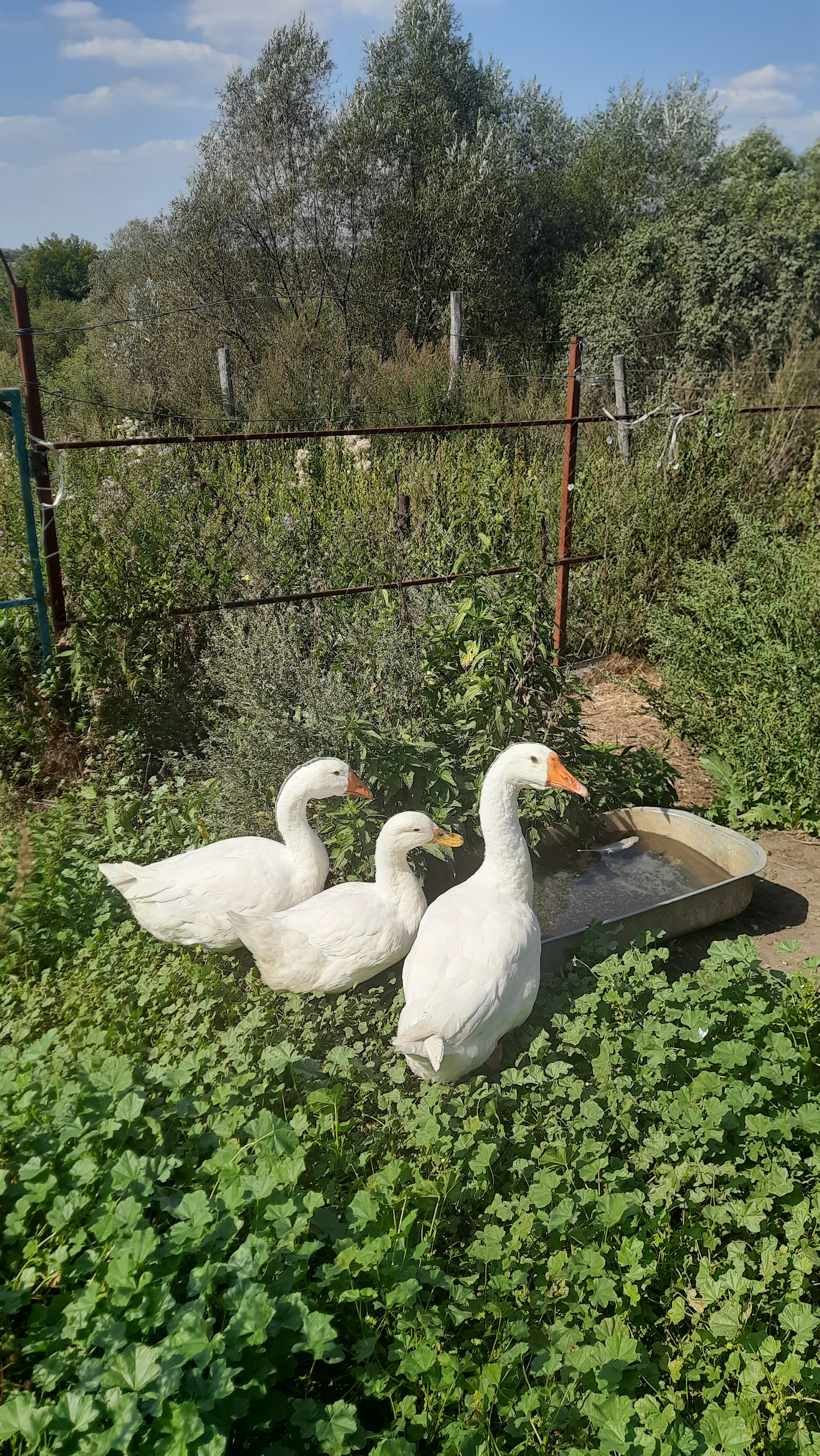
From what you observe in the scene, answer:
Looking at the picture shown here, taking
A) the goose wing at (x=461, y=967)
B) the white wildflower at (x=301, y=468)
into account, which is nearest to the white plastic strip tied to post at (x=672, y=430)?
the white wildflower at (x=301, y=468)

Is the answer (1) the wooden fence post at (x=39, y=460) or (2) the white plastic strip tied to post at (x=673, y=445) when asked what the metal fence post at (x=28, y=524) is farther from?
(2) the white plastic strip tied to post at (x=673, y=445)

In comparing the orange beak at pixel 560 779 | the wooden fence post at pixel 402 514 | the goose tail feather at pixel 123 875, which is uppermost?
the wooden fence post at pixel 402 514

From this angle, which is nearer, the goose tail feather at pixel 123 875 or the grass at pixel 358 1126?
the grass at pixel 358 1126

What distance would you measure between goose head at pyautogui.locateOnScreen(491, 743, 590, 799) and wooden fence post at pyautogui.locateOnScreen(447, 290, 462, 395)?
9.73 metres

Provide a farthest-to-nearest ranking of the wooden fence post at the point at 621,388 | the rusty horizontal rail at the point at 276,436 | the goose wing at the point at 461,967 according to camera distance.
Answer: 1. the wooden fence post at the point at 621,388
2. the rusty horizontal rail at the point at 276,436
3. the goose wing at the point at 461,967

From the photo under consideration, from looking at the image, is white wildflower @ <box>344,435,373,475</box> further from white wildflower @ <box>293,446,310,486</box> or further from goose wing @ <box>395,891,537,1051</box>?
goose wing @ <box>395,891,537,1051</box>

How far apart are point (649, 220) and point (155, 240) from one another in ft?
42.6

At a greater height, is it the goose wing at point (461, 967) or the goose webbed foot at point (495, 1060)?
the goose wing at point (461, 967)

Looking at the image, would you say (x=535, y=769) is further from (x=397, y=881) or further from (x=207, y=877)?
(x=207, y=877)

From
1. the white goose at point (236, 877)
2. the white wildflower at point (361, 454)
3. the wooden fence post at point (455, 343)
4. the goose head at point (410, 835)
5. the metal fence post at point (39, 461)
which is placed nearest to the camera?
the goose head at point (410, 835)

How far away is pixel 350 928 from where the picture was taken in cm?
267

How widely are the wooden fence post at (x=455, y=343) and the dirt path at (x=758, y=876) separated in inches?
261

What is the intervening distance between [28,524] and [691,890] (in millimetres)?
3416

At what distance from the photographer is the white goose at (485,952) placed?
233 centimetres
